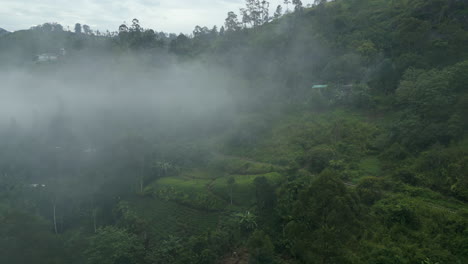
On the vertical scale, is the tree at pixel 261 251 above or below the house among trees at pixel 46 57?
below

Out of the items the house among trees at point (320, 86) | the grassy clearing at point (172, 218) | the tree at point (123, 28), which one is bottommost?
the grassy clearing at point (172, 218)

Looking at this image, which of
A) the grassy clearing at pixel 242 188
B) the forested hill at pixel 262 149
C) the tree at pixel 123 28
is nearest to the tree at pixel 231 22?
the forested hill at pixel 262 149

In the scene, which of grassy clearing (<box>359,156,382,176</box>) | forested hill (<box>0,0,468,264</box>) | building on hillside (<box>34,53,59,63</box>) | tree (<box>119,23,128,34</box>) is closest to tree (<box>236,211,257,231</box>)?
forested hill (<box>0,0,468,264</box>)

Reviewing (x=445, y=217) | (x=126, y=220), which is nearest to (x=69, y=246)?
(x=126, y=220)

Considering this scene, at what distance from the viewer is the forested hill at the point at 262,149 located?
1327 centimetres

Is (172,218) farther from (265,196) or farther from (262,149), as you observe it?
(262,149)

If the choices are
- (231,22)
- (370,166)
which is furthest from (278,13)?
(370,166)

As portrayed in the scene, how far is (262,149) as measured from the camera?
2347cm

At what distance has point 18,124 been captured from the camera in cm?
3272

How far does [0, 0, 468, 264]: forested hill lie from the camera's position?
13.3 meters

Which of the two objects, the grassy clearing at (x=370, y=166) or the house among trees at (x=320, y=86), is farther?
the house among trees at (x=320, y=86)

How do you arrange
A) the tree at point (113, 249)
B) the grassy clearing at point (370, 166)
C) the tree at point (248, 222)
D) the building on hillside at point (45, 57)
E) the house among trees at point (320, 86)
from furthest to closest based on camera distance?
the building on hillside at point (45, 57), the house among trees at point (320, 86), the grassy clearing at point (370, 166), the tree at point (248, 222), the tree at point (113, 249)

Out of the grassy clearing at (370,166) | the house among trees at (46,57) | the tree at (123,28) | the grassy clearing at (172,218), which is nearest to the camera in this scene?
the grassy clearing at (172,218)

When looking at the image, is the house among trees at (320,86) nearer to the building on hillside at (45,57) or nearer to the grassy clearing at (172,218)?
the grassy clearing at (172,218)
